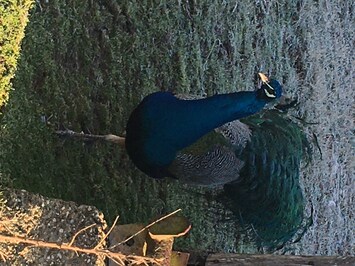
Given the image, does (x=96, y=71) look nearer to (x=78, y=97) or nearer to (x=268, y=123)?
(x=78, y=97)

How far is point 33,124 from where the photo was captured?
335 cm

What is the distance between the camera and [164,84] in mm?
4234

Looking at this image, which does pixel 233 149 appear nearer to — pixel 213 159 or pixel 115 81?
pixel 213 159

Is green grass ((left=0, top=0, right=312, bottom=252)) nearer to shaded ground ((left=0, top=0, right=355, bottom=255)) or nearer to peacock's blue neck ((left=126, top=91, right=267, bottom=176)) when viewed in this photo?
shaded ground ((left=0, top=0, right=355, bottom=255))

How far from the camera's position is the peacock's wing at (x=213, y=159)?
3.34m

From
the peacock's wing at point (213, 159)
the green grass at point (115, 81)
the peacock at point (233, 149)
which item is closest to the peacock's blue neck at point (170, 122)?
the peacock at point (233, 149)

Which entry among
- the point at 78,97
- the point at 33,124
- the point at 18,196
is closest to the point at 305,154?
the point at 78,97

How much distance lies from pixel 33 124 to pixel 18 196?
83cm

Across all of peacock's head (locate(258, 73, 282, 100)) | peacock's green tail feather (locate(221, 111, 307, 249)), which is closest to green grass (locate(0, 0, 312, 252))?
peacock's green tail feather (locate(221, 111, 307, 249))

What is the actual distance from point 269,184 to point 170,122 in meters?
0.89

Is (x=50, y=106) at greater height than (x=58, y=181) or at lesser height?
greater

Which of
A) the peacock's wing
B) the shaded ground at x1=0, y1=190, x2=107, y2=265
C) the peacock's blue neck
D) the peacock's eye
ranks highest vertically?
the peacock's eye

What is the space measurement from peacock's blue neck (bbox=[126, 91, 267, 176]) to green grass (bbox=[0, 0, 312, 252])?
533mm

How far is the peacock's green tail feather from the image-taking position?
3.68 metres
